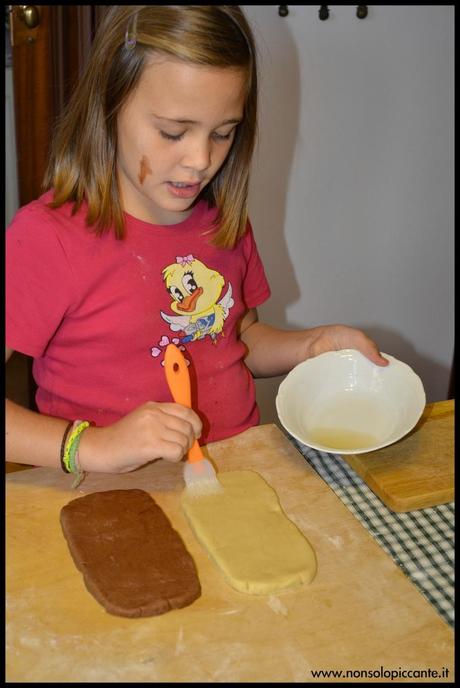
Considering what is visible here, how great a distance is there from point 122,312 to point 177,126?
0.28m

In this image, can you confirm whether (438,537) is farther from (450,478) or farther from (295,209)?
(295,209)

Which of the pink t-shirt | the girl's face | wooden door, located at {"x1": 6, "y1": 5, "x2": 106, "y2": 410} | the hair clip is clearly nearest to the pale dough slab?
the pink t-shirt

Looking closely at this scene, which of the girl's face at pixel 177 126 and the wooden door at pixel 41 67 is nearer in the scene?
the girl's face at pixel 177 126

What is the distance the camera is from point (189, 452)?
1072 mm

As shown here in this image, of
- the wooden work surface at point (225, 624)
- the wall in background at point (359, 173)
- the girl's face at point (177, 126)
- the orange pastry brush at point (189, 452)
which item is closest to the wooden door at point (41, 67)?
the wall in background at point (359, 173)

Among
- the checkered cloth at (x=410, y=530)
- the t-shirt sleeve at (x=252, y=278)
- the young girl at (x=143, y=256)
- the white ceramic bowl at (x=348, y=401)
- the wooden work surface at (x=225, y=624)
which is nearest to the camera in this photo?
the wooden work surface at (x=225, y=624)

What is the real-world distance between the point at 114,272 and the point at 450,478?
1.71 ft

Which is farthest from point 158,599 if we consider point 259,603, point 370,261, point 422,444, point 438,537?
point 370,261

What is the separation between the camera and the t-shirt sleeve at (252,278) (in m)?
1.34

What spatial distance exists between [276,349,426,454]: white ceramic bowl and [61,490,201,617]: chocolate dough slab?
22 centimetres

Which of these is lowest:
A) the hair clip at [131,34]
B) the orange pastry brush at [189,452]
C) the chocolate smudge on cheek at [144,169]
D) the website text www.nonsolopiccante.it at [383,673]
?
the website text www.nonsolopiccante.it at [383,673]

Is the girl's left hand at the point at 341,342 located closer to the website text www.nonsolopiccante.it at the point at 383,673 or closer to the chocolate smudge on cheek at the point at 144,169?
the chocolate smudge on cheek at the point at 144,169

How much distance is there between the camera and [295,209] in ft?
6.89

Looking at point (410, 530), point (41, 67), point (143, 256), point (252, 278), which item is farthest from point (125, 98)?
point (41, 67)
